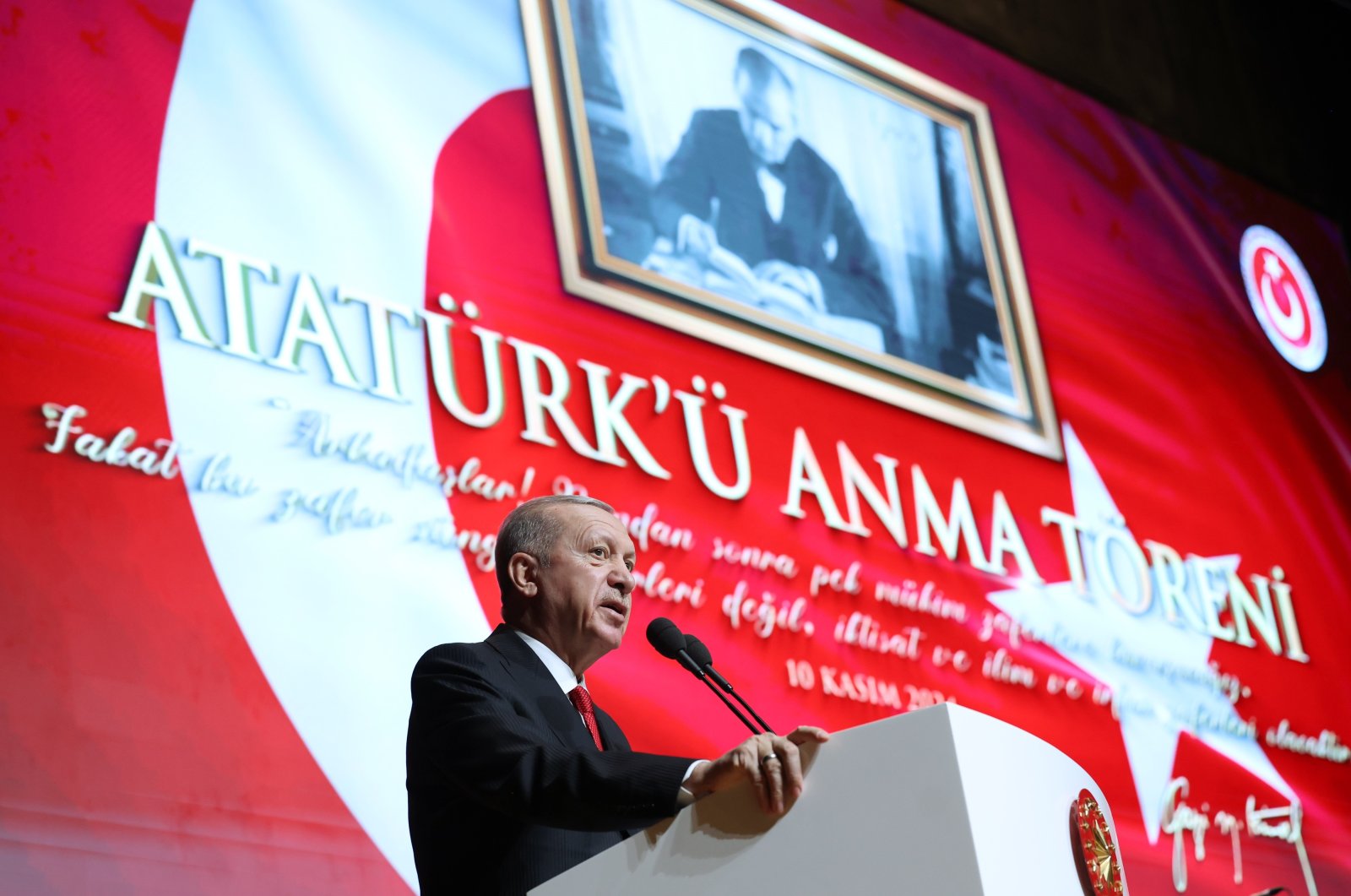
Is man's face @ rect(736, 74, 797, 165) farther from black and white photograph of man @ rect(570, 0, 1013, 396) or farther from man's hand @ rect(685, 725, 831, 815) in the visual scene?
man's hand @ rect(685, 725, 831, 815)

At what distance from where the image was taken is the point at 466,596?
3.09 m

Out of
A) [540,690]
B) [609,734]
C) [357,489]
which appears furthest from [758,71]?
[540,690]

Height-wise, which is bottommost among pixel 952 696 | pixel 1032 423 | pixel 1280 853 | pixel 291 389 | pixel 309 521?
pixel 1280 853

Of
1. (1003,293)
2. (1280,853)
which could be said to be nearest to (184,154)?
(1003,293)

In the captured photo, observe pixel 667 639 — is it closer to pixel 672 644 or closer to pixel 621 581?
pixel 672 644

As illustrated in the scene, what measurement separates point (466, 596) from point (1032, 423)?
2075 millimetres

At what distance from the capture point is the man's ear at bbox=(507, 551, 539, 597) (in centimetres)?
220

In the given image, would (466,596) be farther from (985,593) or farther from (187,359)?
(985,593)

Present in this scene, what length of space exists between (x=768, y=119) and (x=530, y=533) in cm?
234

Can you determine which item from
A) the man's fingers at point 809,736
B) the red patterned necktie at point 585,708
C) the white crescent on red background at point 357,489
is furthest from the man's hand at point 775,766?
the white crescent on red background at point 357,489

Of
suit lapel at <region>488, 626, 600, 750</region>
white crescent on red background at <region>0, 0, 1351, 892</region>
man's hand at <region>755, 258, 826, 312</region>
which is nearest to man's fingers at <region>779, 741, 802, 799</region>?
suit lapel at <region>488, 626, 600, 750</region>

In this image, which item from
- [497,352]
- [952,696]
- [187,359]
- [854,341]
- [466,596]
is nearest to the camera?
[187,359]

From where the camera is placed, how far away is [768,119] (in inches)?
168

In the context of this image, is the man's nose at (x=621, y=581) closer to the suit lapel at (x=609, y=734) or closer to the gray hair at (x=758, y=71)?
the suit lapel at (x=609, y=734)
